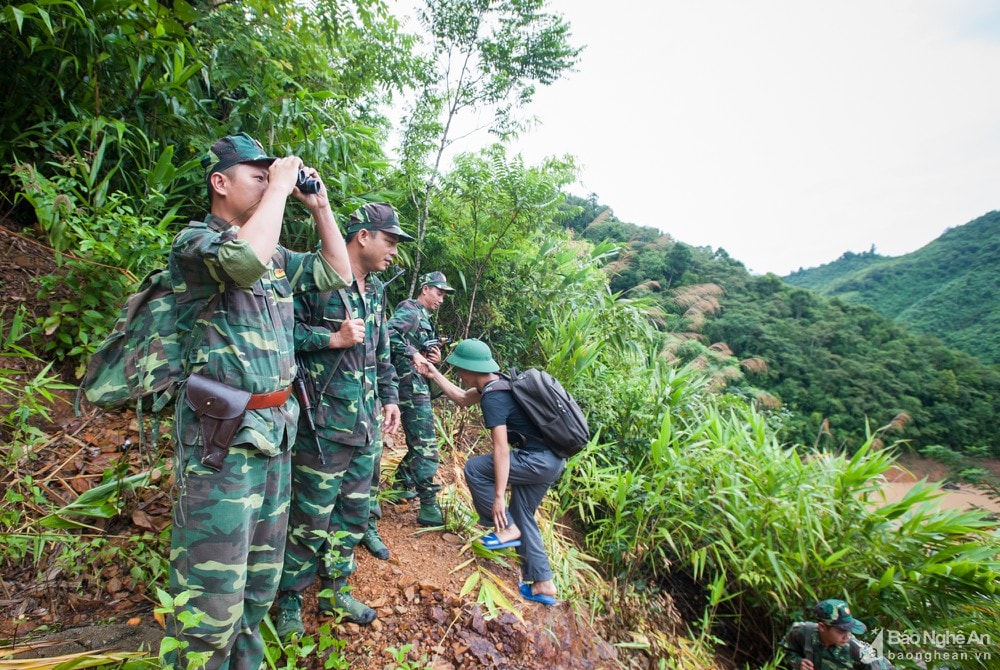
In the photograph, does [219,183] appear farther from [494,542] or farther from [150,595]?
[494,542]

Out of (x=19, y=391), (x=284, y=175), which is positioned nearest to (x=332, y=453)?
(x=284, y=175)

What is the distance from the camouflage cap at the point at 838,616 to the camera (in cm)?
314

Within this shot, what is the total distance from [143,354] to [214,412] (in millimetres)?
339

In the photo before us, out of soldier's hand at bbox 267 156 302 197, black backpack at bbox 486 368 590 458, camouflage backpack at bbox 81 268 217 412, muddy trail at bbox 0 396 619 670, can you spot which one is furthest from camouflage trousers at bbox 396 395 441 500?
soldier's hand at bbox 267 156 302 197

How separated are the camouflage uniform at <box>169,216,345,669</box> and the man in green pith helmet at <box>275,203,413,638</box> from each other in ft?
1.16

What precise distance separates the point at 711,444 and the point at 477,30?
484 centimetres

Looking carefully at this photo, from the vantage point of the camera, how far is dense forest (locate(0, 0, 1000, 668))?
254 cm

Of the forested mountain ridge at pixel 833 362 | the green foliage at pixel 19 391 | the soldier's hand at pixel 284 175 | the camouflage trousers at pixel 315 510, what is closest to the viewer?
the soldier's hand at pixel 284 175

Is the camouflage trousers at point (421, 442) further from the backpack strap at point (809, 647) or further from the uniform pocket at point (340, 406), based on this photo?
the backpack strap at point (809, 647)

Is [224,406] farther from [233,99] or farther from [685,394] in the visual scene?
[685,394]

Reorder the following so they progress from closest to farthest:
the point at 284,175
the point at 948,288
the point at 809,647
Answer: the point at 284,175 < the point at 809,647 < the point at 948,288

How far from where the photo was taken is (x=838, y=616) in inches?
124

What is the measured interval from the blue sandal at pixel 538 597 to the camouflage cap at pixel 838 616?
1.96 meters

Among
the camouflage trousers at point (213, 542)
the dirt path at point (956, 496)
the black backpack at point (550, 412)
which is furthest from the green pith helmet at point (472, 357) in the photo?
the dirt path at point (956, 496)
